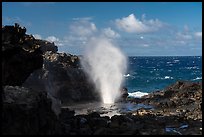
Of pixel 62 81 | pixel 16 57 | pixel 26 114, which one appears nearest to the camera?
pixel 26 114

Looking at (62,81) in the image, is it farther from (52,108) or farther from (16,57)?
(16,57)

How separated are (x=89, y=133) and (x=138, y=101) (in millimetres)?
22405

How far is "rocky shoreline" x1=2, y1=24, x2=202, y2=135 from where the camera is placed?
2275 cm

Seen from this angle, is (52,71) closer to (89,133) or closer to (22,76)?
(22,76)

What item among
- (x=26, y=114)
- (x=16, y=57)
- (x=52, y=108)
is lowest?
(x=26, y=114)

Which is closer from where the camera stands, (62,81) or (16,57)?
(16,57)

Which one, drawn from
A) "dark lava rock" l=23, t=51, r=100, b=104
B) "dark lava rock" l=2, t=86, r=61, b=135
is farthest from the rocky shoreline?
"dark lava rock" l=23, t=51, r=100, b=104

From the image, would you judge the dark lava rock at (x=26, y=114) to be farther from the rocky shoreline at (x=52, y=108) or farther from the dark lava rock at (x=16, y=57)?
the dark lava rock at (x=16, y=57)

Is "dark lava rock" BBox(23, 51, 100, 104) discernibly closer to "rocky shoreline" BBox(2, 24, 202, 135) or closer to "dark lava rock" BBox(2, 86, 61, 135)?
"rocky shoreline" BBox(2, 24, 202, 135)

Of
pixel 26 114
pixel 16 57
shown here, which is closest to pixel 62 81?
pixel 16 57

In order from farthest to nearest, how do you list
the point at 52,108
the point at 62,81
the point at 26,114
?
the point at 62,81 < the point at 52,108 < the point at 26,114

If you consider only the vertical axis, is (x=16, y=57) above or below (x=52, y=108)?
above

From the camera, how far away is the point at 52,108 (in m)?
31.2

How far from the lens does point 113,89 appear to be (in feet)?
183
